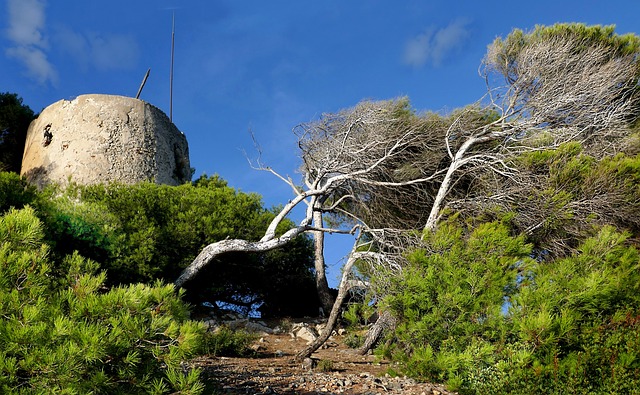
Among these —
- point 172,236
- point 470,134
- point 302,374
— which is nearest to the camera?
point 302,374

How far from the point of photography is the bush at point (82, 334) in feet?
10.1

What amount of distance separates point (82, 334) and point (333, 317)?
6494mm

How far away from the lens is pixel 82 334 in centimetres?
311

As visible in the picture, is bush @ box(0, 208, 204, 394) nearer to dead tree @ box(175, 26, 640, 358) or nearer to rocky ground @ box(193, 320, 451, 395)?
rocky ground @ box(193, 320, 451, 395)

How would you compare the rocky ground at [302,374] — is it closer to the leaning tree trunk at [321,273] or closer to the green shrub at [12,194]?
the leaning tree trunk at [321,273]

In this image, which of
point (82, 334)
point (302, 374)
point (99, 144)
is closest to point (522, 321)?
point (302, 374)

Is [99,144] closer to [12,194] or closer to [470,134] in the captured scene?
[12,194]

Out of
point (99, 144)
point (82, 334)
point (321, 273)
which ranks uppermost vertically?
point (99, 144)

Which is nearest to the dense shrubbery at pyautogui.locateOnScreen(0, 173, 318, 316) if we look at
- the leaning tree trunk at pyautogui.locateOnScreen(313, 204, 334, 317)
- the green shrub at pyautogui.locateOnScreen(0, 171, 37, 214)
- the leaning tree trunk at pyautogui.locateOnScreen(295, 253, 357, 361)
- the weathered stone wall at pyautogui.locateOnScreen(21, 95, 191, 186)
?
the green shrub at pyautogui.locateOnScreen(0, 171, 37, 214)

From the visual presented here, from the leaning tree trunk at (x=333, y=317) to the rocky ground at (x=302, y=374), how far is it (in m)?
0.25

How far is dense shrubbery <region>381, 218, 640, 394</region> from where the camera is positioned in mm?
5570

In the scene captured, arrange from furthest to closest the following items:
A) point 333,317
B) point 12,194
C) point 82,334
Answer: point 333,317 < point 12,194 < point 82,334

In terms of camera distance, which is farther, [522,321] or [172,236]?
[172,236]

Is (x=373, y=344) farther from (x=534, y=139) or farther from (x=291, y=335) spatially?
(x=534, y=139)
